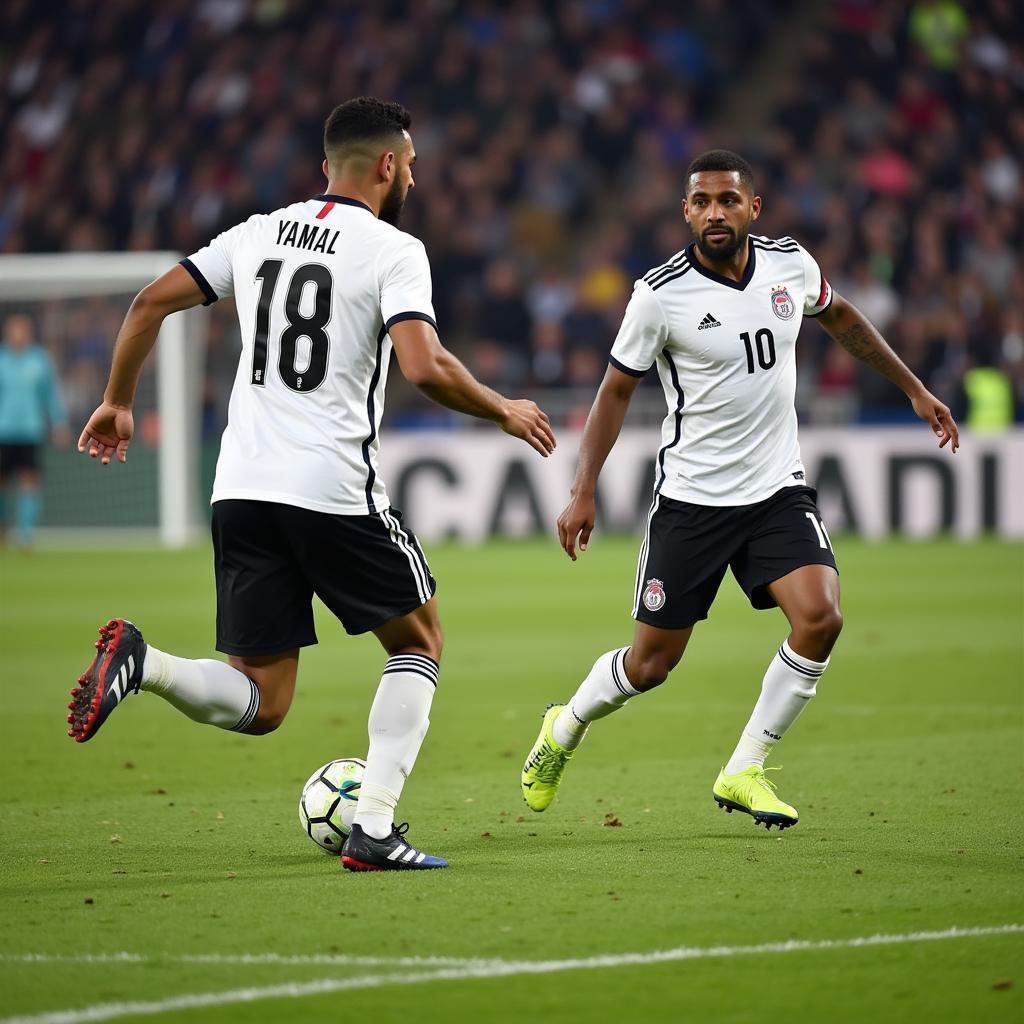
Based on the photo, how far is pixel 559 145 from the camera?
23.7m

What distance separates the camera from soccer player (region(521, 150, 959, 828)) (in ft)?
20.6

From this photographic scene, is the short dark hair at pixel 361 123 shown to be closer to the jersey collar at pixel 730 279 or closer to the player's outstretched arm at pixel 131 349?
the player's outstretched arm at pixel 131 349

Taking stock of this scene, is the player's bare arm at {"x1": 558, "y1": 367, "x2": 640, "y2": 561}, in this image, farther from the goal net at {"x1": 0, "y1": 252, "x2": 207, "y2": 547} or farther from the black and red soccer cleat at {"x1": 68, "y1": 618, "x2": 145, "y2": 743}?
the goal net at {"x1": 0, "y1": 252, "x2": 207, "y2": 547}

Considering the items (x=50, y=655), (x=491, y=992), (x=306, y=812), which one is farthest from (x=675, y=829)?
(x=50, y=655)

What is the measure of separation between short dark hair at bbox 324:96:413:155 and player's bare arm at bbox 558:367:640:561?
1.31m

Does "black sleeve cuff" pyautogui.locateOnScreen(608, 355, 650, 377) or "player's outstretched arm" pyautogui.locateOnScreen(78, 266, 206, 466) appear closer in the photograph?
"player's outstretched arm" pyautogui.locateOnScreen(78, 266, 206, 466)

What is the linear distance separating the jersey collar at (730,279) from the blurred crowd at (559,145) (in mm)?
14195

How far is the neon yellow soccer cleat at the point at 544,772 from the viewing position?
21.0ft

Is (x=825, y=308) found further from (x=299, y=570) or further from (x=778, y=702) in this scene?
(x=299, y=570)

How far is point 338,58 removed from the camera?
26141 mm

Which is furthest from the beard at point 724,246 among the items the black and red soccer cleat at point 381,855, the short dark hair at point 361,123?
the black and red soccer cleat at point 381,855

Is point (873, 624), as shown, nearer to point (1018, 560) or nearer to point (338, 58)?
point (1018, 560)

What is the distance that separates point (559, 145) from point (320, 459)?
18923 millimetres

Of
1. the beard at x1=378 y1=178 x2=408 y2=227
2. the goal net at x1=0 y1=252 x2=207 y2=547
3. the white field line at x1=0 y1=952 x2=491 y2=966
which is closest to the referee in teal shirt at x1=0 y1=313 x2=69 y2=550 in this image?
the goal net at x1=0 y1=252 x2=207 y2=547
